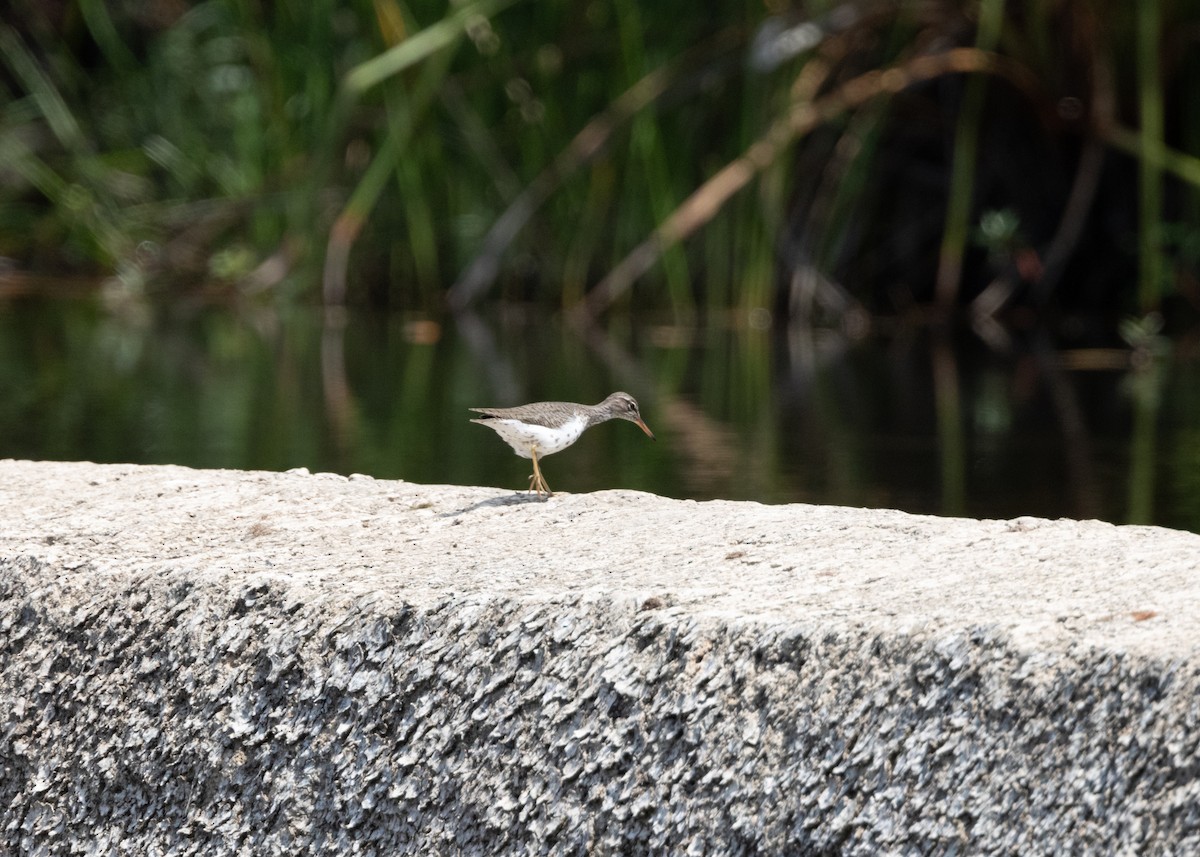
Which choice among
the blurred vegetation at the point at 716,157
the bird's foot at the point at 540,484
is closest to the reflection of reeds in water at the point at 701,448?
the bird's foot at the point at 540,484

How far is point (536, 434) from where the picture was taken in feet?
9.64

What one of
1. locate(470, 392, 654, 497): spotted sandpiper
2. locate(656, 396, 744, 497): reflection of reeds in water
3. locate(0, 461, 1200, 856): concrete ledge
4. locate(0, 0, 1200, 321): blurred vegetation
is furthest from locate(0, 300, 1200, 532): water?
locate(0, 461, 1200, 856): concrete ledge

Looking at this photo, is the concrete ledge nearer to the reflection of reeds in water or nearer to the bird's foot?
the bird's foot

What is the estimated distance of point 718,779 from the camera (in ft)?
5.93

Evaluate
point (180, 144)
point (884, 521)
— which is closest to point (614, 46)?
point (180, 144)

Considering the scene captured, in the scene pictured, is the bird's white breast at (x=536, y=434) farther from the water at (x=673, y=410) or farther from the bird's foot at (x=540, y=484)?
the water at (x=673, y=410)

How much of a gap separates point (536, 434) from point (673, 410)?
2673mm

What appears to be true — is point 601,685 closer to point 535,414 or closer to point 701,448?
point 535,414

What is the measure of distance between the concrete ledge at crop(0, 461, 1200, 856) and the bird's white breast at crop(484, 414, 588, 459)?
0.45m

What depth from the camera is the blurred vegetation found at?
25.3 ft

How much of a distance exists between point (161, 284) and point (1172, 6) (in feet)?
21.7

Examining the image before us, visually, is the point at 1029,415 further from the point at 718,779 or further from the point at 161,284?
the point at 161,284

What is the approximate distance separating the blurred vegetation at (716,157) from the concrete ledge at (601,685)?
5.19m

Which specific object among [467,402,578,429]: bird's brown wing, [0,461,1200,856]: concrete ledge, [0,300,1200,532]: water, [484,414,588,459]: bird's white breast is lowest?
[0,300,1200,532]: water
